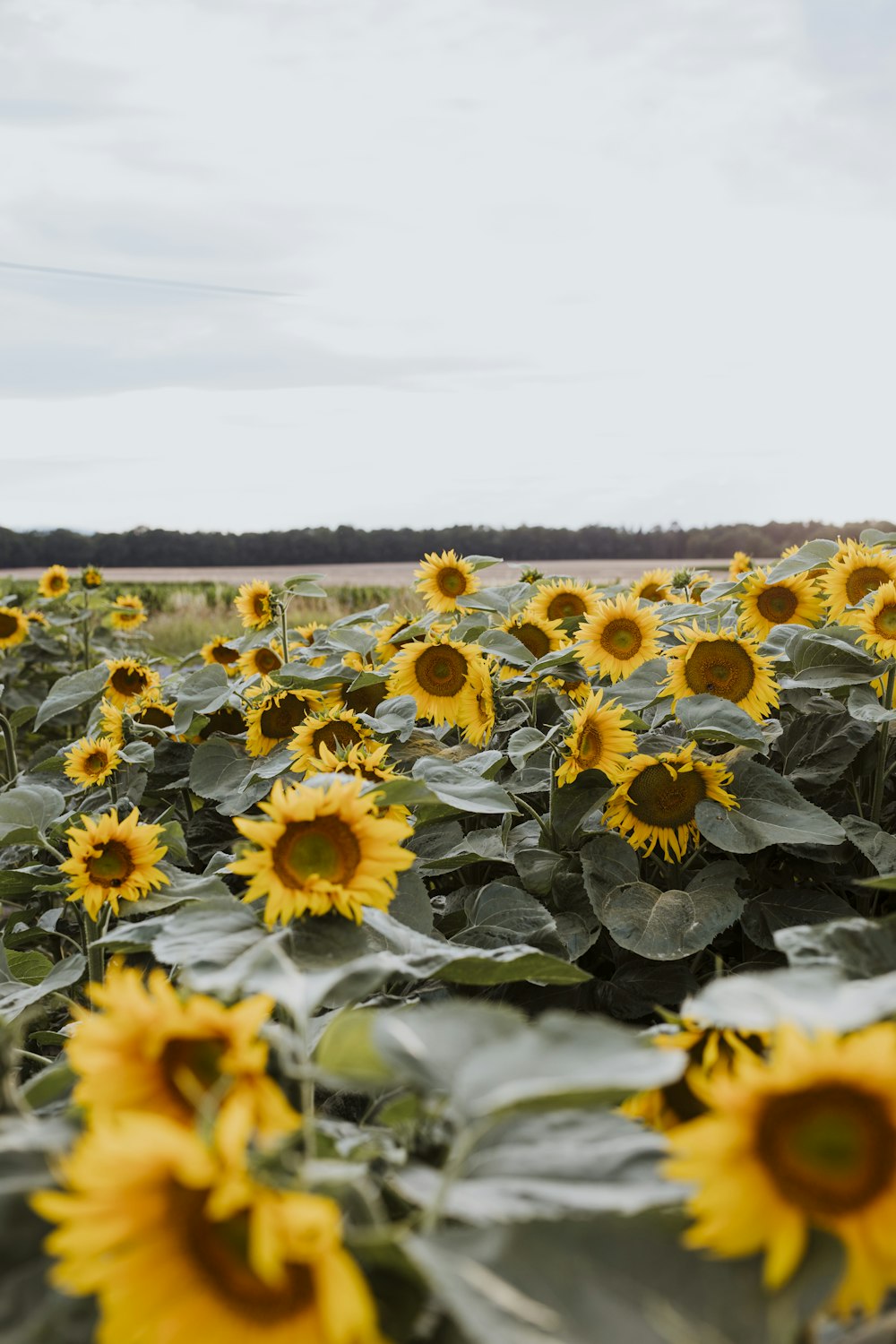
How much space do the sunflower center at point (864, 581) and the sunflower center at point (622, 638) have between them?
45cm

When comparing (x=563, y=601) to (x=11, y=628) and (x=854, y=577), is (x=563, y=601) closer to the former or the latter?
(x=854, y=577)

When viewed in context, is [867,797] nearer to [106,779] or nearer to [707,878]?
[707,878]

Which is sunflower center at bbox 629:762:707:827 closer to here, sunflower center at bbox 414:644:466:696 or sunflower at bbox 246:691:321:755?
sunflower center at bbox 414:644:466:696

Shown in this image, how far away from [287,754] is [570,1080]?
1489 millimetres

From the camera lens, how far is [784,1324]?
51 centimetres

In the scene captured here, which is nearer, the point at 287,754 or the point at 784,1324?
the point at 784,1324

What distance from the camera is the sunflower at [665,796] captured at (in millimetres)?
1780

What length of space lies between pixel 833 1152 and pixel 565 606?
2183 mm

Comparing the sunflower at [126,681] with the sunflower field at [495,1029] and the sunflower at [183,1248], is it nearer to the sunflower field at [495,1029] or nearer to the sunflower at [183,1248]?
the sunflower field at [495,1029]

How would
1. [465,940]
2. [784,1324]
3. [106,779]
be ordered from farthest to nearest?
[106,779]
[465,940]
[784,1324]

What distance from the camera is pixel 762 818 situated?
172 centimetres

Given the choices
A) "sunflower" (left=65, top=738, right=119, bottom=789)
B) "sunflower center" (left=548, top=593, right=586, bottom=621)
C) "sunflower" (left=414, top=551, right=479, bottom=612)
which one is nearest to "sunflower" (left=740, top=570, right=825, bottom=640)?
"sunflower center" (left=548, top=593, right=586, bottom=621)

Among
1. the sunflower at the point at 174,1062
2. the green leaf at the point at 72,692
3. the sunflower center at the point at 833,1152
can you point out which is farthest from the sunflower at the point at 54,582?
the sunflower center at the point at 833,1152

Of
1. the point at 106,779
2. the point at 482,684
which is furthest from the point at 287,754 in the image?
the point at 106,779
